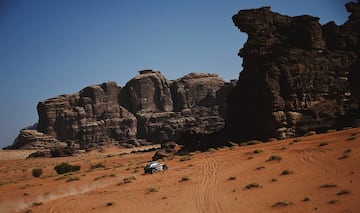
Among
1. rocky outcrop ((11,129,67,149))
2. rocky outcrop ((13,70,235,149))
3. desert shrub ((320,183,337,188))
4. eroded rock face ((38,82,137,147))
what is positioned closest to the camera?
desert shrub ((320,183,337,188))

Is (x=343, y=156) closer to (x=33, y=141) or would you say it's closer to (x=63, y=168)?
(x=63, y=168)

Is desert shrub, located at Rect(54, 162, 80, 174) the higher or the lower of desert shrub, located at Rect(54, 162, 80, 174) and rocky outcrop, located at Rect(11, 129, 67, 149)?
the lower

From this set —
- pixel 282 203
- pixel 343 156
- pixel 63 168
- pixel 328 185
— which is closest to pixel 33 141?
pixel 63 168

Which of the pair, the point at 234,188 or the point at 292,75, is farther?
the point at 292,75

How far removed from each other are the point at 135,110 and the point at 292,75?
6132 centimetres

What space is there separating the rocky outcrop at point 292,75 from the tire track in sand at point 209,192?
1443 cm

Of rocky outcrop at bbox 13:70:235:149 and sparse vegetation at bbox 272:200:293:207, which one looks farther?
rocky outcrop at bbox 13:70:235:149

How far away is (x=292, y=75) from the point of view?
3228 cm

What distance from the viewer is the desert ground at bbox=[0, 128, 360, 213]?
11.1 metres

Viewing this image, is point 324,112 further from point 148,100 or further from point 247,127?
point 148,100

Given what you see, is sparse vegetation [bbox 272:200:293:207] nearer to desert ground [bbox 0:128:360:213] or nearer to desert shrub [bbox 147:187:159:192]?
desert ground [bbox 0:128:360:213]

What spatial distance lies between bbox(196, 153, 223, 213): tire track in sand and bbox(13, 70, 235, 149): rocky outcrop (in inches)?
2174

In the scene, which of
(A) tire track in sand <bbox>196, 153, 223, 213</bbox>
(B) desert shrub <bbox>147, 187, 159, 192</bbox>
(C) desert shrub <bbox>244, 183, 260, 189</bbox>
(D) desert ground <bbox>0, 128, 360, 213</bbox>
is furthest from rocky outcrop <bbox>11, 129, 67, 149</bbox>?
(C) desert shrub <bbox>244, 183, 260, 189</bbox>

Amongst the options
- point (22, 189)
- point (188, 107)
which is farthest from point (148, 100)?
point (22, 189)
